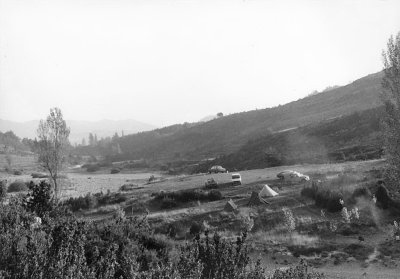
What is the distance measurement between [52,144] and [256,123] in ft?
318

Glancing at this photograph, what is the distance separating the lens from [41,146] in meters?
33.8

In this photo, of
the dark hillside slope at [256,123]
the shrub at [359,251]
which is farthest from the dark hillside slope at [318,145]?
the shrub at [359,251]

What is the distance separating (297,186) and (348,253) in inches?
675

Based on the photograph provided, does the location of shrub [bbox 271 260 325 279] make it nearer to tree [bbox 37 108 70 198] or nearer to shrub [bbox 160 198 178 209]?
shrub [bbox 160 198 178 209]

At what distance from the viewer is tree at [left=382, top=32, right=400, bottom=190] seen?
1875cm

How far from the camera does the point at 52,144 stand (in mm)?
33531

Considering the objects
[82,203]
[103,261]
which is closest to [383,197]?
[103,261]

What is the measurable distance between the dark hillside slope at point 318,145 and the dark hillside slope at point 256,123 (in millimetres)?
13008

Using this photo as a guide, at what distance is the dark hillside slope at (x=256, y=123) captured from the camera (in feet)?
326

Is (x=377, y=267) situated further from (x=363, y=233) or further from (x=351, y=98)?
(x=351, y=98)

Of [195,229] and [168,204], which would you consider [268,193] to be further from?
[195,229]

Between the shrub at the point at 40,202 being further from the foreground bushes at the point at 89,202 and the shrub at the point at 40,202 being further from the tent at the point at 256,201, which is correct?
the tent at the point at 256,201

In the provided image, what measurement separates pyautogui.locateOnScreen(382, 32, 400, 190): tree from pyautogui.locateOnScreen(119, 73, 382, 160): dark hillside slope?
236 ft

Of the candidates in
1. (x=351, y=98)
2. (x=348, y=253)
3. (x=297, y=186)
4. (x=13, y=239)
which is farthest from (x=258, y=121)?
(x=13, y=239)
